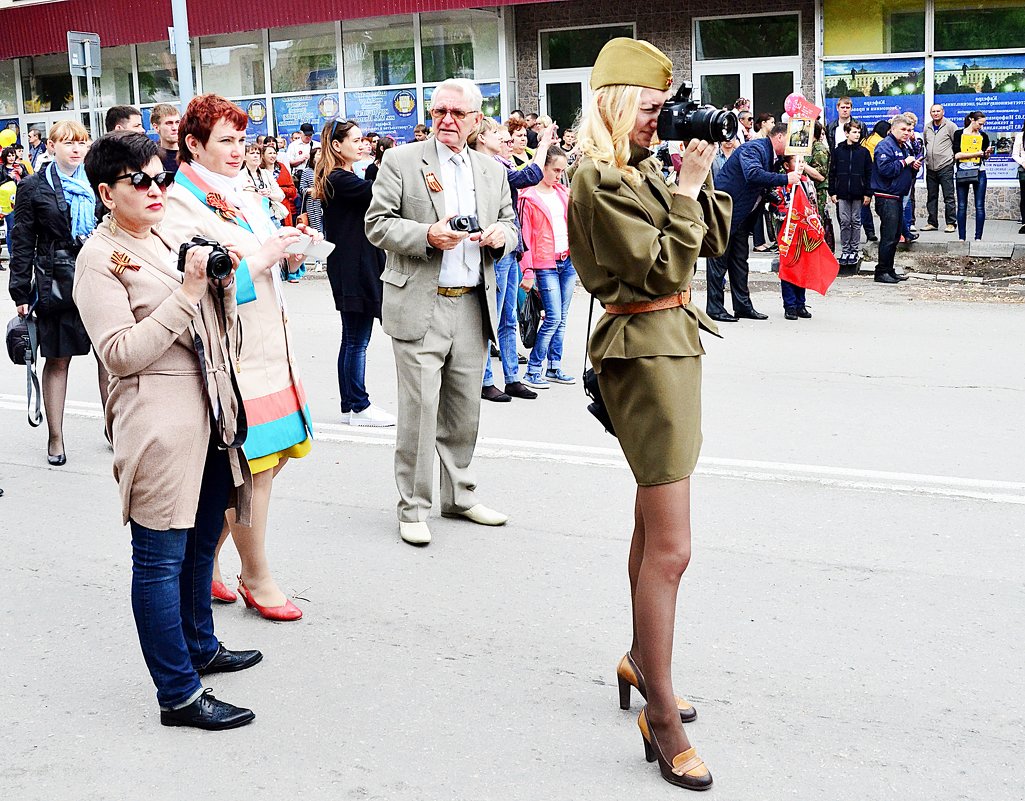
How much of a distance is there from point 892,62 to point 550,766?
60.3 feet

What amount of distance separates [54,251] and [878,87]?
15877mm

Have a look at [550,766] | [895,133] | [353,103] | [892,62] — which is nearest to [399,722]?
[550,766]

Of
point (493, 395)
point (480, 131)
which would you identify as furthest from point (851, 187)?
point (480, 131)

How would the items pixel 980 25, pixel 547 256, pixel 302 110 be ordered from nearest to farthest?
pixel 547 256, pixel 980 25, pixel 302 110

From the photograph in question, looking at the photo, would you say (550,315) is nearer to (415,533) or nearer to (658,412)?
(415,533)

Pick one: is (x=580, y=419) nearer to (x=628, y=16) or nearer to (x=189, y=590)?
(x=189, y=590)

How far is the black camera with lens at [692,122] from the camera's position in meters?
3.19

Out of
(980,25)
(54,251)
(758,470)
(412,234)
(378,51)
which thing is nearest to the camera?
(412,234)

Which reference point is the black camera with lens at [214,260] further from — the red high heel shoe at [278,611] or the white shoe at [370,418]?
the white shoe at [370,418]

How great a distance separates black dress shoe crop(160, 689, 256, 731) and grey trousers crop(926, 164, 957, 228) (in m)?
15.7

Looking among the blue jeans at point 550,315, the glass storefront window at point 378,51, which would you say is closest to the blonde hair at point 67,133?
the blue jeans at point 550,315

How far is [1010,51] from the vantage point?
62.3ft

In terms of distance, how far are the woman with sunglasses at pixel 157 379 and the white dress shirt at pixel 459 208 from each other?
1.97 meters

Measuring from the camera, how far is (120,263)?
3566mm
